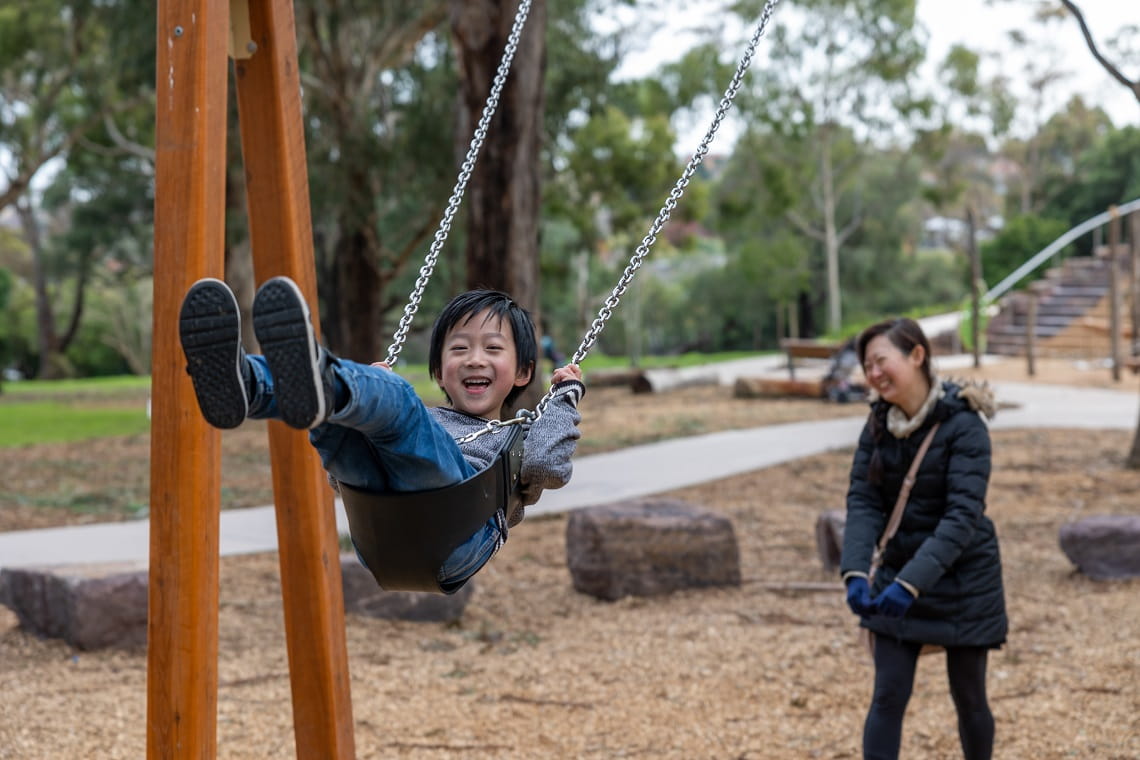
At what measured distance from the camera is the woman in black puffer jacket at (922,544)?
126 inches

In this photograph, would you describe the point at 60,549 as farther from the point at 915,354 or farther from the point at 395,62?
the point at 395,62

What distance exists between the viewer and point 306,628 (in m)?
3.24

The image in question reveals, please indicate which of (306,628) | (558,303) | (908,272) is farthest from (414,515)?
(908,272)

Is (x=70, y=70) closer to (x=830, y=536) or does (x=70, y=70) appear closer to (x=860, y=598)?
(x=830, y=536)

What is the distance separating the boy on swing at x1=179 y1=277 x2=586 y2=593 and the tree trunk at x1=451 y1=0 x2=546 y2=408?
6329 millimetres

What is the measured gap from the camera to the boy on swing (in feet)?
6.30

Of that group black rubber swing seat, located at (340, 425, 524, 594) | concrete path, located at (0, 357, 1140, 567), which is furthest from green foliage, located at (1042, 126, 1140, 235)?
black rubber swing seat, located at (340, 425, 524, 594)

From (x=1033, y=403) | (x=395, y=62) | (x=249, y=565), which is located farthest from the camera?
(x=395, y=62)

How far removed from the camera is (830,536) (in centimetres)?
663

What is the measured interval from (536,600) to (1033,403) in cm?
1044

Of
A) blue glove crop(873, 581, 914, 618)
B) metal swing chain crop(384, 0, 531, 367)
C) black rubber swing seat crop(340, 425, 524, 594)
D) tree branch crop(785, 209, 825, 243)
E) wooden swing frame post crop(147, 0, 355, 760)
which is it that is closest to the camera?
black rubber swing seat crop(340, 425, 524, 594)

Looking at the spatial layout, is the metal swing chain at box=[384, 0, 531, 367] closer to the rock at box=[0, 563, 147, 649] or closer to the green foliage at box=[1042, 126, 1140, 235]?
the rock at box=[0, 563, 147, 649]

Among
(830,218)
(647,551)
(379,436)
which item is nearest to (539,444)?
(379,436)

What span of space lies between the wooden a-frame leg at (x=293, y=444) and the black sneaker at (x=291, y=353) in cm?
129
